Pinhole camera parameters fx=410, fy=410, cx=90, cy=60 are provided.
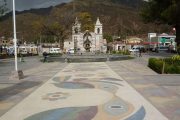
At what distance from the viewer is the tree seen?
55.0 meters

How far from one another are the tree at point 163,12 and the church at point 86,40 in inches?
1831

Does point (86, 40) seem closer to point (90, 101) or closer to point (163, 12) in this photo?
point (163, 12)

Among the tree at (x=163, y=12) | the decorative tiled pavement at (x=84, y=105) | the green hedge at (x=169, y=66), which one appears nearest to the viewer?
the decorative tiled pavement at (x=84, y=105)

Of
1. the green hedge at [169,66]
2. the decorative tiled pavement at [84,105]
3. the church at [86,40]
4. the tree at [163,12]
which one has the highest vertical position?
the tree at [163,12]

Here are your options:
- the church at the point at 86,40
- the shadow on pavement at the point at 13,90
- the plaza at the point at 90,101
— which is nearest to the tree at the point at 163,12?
the plaza at the point at 90,101

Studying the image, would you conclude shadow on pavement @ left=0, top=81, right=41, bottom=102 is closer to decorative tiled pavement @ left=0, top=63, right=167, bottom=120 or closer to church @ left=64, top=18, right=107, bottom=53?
decorative tiled pavement @ left=0, top=63, right=167, bottom=120

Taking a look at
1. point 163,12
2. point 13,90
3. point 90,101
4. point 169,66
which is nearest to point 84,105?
point 90,101

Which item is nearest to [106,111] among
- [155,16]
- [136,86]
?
[136,86]

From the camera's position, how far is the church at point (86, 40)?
114500 millimetres

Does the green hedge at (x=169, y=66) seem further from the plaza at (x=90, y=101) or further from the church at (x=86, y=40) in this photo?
the church at (x=86, y=40)

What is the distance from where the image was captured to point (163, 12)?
5734 cm

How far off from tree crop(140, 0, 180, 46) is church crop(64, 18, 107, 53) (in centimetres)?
4650

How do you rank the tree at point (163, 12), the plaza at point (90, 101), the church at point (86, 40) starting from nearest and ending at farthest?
the plaza at point (90, 101) < the tree at point (163, 12) < the church at point (86, 40)

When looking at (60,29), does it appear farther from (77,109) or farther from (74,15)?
(77,109)
